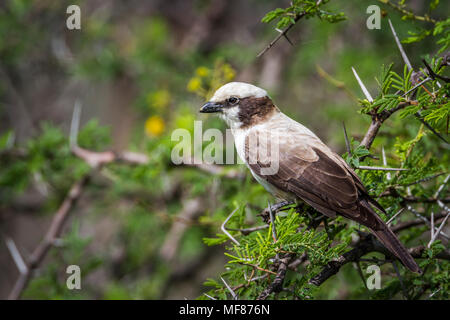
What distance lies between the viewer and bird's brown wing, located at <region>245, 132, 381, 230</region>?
2.23 m

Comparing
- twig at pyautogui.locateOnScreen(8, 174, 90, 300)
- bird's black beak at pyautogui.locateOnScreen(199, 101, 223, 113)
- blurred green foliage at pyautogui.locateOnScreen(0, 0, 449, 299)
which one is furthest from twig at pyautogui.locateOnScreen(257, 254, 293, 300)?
twig at pyautogui.locateOnScreen(8, 174, 90, 300)

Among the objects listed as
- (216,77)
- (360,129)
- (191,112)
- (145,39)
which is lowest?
(360,129)

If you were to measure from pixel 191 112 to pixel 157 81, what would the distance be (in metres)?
1.64

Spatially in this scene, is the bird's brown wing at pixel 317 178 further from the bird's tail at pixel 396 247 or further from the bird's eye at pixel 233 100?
the bird's eye at pixel 233 100

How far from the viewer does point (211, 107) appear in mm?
2926

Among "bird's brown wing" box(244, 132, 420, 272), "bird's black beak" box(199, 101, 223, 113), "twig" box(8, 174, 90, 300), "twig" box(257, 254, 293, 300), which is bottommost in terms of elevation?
"twig" box(8, 174, 90, 300)

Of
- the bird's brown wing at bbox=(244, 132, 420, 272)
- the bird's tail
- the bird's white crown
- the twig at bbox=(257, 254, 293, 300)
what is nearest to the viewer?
the twig at bbox=(257, 254, 293, 300)

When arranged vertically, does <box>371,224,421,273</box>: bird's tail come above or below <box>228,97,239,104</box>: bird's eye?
below

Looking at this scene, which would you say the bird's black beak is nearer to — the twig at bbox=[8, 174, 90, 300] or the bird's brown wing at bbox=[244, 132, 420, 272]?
the bird's brown wing at bbox=[244, 132, 420, 272]

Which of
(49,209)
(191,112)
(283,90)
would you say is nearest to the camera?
(191,112)

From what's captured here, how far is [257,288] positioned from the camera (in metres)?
2.04
